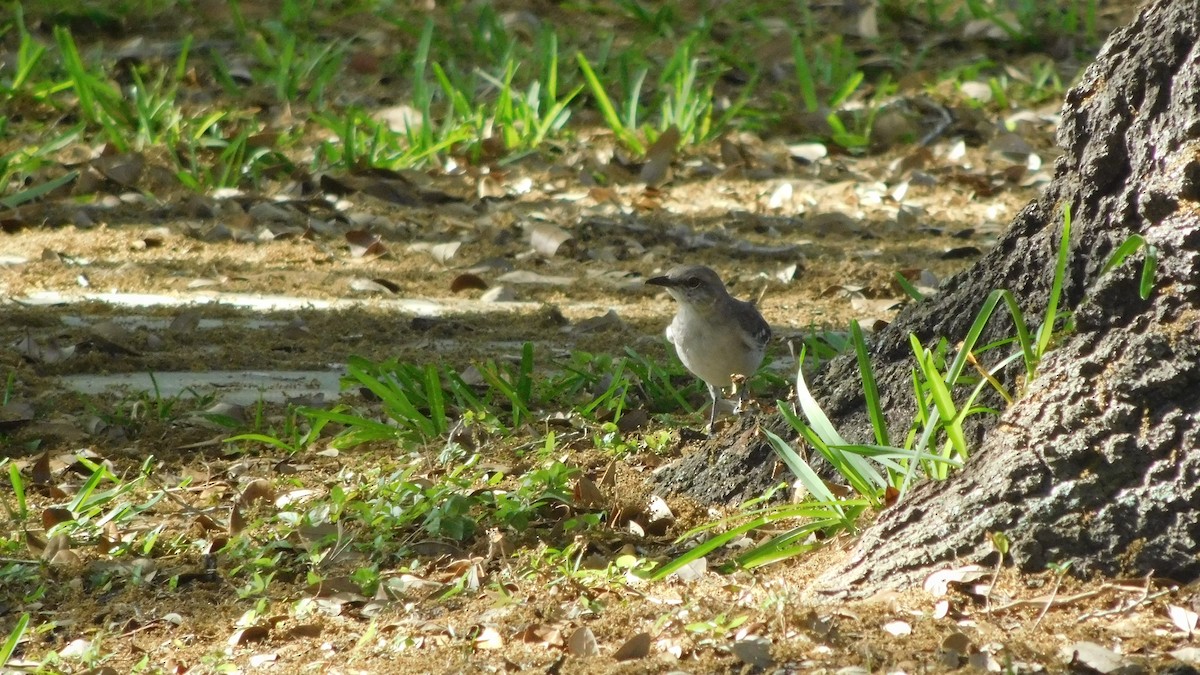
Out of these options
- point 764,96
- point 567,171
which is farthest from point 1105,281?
point 764,96

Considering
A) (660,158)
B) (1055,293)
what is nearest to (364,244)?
(660,158)

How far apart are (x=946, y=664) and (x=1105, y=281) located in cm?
101

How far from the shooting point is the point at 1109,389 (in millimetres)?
3203

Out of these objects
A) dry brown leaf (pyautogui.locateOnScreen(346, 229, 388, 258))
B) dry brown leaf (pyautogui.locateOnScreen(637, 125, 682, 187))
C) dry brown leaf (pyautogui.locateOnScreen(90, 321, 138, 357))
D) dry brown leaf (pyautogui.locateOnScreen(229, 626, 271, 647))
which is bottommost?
dry brown leaf (pyautogui.locateOnScreen(346, 229, 388, 258))

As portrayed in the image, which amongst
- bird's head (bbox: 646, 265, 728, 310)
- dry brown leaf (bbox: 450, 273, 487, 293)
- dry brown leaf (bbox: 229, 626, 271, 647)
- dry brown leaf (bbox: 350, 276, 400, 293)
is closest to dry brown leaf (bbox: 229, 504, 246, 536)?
dry brown leaf (bbox: 229, 626, 271, 647)

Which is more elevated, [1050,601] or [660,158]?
[1050,601]

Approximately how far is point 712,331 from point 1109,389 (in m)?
2.25

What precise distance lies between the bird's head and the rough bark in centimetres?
197

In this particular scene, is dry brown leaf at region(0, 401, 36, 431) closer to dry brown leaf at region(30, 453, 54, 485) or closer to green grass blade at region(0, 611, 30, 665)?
dry brown leaf at region(30, 453, 54, 485)

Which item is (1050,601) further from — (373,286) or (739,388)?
(373,286)

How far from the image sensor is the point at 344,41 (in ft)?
36.2

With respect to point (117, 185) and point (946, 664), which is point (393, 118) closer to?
point (117, 185)

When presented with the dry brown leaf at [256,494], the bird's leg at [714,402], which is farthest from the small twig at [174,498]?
the bird's leg at [714,402]

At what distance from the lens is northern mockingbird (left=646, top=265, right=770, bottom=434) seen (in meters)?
5.29
